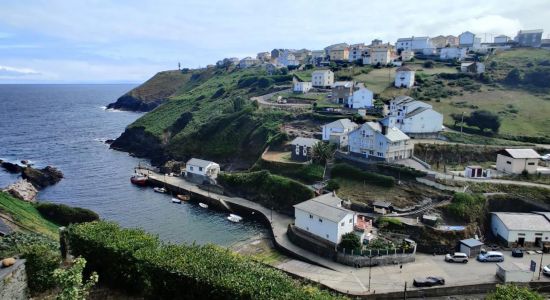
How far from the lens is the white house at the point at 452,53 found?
413 feet

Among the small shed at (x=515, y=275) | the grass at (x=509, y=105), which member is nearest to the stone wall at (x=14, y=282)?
the small shed at (x=515, y=275)

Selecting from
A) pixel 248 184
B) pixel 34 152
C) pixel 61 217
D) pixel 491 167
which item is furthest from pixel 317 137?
pixel 34 152

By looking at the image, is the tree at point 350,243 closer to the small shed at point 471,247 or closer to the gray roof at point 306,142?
the small shed at point 471,247

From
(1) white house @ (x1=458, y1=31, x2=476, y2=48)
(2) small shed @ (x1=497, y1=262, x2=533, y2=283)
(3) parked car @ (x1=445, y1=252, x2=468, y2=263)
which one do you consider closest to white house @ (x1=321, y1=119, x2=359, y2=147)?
(3) parked car @ (x1=445, y1=252, x2=468, y2=263)

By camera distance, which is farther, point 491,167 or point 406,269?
point 491,167

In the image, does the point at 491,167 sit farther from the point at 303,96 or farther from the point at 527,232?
the point at 303,96

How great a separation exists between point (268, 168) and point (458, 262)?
109ft

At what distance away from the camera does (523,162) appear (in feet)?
174

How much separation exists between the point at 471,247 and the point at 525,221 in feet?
26.9

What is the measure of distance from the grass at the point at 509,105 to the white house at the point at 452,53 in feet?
112

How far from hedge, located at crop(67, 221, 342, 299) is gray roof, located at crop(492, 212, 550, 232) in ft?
98.0

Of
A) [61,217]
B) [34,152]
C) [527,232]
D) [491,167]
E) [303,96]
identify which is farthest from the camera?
[303,96]

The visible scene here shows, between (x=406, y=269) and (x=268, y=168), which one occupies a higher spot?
(x=268, y=168)

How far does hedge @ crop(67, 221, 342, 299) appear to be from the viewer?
22.2 metres
